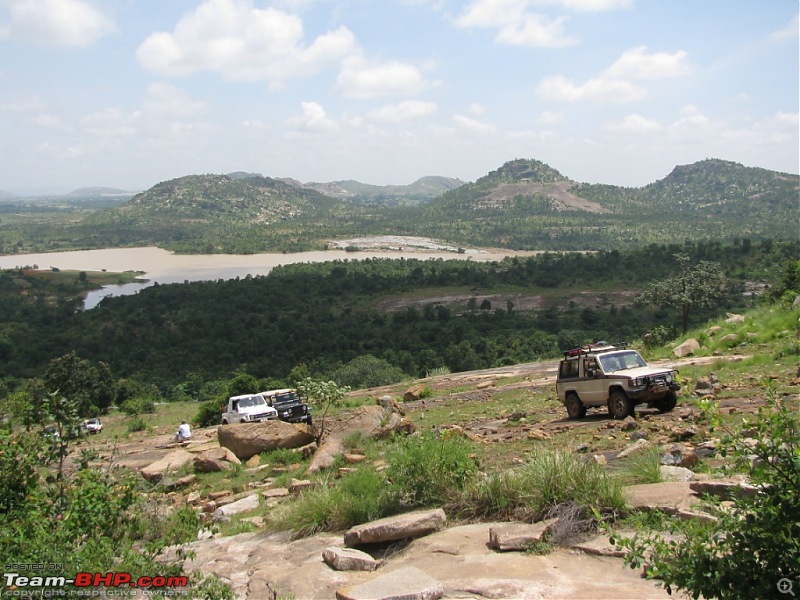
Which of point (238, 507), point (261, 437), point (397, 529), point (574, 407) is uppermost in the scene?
point (397, 529)

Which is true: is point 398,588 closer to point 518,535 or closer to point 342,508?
point 518,535

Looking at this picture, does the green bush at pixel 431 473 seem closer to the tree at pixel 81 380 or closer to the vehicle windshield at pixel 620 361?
the vehicle windshield at pixel 620 361

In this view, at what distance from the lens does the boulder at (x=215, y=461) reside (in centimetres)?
1641

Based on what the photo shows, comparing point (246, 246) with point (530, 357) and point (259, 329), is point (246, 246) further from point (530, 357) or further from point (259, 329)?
point (530, 357)

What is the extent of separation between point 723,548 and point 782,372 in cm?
1312

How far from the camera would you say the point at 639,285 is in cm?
7581

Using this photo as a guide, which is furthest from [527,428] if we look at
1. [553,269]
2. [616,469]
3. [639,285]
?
[553,269]

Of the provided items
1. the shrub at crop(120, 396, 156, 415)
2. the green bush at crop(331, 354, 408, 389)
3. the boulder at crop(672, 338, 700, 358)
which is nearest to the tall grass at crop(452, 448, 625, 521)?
the boulder at crop(672, 338, 700, 358)

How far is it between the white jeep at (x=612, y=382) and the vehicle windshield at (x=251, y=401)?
12885 mm

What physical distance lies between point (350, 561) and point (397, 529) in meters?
0.74

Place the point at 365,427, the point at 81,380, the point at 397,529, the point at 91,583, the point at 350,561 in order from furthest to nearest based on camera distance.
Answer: the point at 81,380 < the point at 365,427 < the point at 397,529 < the point at 350,561 < the point at 91,583

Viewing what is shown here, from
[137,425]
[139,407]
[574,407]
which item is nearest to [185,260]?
[139,407]

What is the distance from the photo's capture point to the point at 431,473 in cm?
872

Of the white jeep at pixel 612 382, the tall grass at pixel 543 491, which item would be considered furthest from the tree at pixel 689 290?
the tall grass at pixel 543 491
